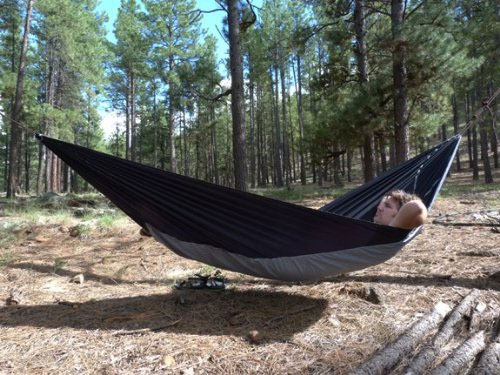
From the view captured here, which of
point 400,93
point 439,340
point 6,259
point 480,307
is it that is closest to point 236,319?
point 439,340

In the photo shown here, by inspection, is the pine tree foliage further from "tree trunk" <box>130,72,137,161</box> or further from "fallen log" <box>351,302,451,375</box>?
"fallen log" <box>351,302,451,375</box>

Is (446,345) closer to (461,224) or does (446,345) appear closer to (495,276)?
(495,276)

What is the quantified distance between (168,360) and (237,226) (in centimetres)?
79

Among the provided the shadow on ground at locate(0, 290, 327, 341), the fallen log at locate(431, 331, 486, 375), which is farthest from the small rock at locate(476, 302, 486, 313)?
the shadow on ground at locate(0, 290, 327, 341)

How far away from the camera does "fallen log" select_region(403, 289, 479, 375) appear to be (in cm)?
135

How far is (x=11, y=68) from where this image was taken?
13.0m

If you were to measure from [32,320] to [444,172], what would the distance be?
2801mm

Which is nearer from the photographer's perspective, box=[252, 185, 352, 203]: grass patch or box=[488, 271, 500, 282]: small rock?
box=[488, 271, 500, 282]: small rock

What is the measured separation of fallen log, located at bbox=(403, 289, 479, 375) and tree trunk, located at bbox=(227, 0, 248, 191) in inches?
131

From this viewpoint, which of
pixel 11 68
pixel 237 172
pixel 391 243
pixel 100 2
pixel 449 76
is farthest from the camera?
pixel 100 2

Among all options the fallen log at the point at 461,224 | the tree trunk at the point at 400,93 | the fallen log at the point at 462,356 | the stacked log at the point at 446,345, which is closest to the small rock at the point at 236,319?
the stacked log at the point at 446,345

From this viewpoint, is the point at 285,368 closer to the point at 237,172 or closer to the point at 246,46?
the point at 237,172

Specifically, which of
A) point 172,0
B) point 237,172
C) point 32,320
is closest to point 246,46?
point 172,0

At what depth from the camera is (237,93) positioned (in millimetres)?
4930
